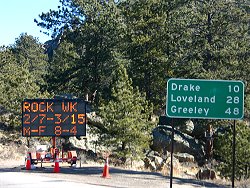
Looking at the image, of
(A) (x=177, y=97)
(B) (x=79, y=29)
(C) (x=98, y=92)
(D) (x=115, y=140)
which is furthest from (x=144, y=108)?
(A) (x=177, y=97)

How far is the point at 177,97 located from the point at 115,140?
15.6 m

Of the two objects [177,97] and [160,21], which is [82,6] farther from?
[177,97]

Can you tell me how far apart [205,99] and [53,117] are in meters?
7.99

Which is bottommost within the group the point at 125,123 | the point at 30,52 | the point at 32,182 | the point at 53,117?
the point at 32,182

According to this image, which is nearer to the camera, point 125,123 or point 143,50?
point 125,123

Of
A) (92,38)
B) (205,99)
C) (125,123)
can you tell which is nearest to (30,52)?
(92,38)

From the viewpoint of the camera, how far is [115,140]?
2925 cm

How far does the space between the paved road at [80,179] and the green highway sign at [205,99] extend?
4123 millimetres

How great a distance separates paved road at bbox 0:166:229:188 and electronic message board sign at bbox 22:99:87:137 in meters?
1.77

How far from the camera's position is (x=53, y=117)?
19.9 metres

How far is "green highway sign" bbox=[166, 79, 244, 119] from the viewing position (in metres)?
14.0

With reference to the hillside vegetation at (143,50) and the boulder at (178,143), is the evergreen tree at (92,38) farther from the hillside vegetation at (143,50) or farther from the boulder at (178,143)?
the boulder at (178,143)

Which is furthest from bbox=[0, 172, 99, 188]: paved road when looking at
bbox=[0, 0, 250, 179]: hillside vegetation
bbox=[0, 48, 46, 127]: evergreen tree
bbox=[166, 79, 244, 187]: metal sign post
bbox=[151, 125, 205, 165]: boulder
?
bbox=[151, 125, 205, 165]: boulder

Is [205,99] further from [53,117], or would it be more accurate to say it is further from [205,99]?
[53,117]
